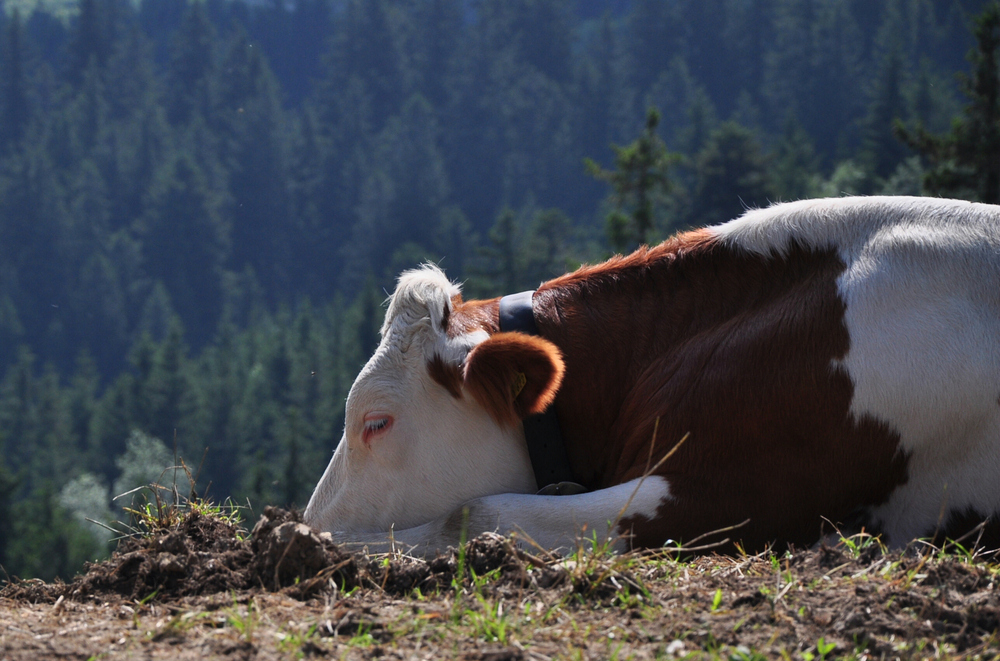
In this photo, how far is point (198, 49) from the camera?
538 feet

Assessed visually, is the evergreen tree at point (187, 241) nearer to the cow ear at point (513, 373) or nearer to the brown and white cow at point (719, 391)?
the brown and white cow at point (719, 391)

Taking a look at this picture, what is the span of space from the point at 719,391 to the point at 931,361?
0.81 m

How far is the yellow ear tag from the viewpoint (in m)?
4.18

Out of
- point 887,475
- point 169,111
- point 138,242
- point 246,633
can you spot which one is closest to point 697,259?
point 887,475

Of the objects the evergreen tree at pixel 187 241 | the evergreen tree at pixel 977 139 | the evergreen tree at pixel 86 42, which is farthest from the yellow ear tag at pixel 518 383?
the evergreen tree at pixel 86 42

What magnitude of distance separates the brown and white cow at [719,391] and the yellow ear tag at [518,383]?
0.07 feet

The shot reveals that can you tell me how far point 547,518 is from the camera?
13.2 feet

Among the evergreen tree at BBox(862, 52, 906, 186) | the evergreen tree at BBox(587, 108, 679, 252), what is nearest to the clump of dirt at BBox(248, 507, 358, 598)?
the evergreen tree at BBox(587, 108, 679, 252)

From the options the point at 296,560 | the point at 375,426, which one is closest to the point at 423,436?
the point at 375,426

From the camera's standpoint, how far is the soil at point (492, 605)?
2639mm

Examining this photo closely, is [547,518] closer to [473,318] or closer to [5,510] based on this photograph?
[473,318]

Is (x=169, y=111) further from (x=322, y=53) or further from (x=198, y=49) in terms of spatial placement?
(x=322, y=53)

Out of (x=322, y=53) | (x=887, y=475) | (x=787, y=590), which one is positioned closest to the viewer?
(x=787, y=590)

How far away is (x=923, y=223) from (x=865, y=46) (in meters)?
140
